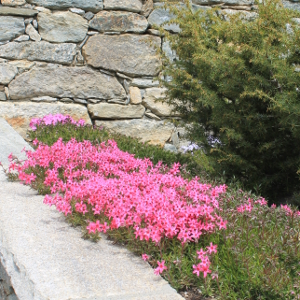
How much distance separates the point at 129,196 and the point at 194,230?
489mm

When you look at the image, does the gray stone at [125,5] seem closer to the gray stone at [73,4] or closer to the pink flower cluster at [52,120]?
the gray stone at [73,4]

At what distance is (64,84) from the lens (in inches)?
223

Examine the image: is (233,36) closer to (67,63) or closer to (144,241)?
(144,241)

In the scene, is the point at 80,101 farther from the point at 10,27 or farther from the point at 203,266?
the point at 203,266

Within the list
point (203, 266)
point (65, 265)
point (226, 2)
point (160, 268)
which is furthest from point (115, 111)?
point (203, 266)

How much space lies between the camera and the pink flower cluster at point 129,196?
2.20 metres

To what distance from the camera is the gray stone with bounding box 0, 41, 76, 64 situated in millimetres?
5508

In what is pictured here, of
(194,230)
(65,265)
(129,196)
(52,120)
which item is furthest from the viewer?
(52,120)

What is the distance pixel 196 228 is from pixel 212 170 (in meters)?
1.66

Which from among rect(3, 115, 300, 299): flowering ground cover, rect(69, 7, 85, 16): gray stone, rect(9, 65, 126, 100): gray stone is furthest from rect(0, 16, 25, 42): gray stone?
rect(3, 115, 300, 299): flowering ground cover

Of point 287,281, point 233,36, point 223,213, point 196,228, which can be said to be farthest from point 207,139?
point 287,281

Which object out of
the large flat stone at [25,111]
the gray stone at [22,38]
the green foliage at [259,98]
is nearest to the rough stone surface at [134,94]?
the large flat stone at [25,111]

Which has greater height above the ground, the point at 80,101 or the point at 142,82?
the point at 142,82

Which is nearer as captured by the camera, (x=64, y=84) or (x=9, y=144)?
(x=9, y=144)
